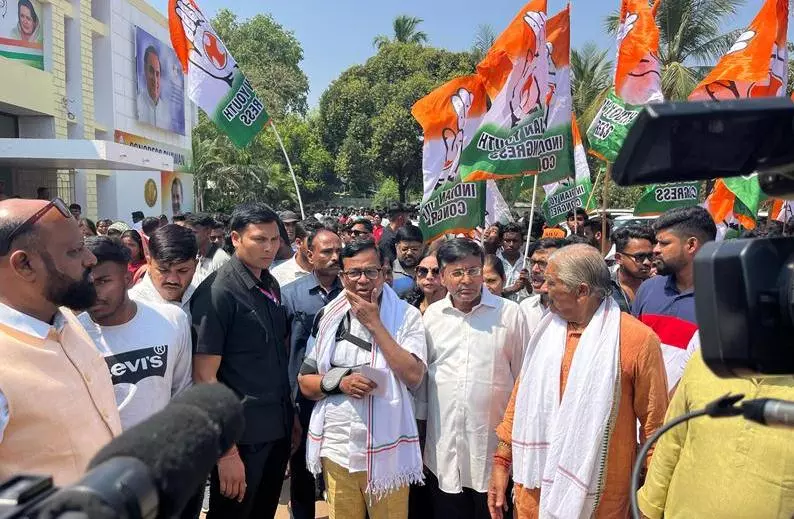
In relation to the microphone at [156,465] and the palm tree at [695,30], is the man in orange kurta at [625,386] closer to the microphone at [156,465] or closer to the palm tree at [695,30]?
the microphone at [156,465]

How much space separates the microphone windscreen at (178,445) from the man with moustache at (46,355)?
0.87 meters

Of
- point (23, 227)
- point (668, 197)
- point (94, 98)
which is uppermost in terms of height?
point (94, 98)

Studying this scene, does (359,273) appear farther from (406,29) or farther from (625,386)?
(406,29)

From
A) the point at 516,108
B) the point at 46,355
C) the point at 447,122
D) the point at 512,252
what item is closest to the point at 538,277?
the point at 516,108

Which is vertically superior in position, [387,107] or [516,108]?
[387,107]

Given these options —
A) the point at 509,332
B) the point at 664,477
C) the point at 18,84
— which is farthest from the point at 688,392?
the point at 18,84

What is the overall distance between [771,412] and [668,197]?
618cm

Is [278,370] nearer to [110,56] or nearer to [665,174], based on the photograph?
[665,174]

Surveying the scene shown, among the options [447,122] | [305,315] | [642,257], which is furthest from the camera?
[447,122]

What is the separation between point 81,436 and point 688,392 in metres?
1.80

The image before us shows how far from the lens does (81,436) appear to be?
174 centimetres

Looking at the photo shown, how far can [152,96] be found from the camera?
21.7 metres

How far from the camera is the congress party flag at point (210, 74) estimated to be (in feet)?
20.5

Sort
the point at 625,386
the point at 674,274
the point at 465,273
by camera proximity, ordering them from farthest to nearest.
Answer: the point at 674,274
the point at 465,273
the point at 625,386
